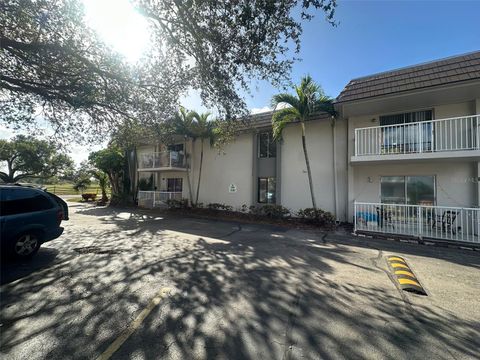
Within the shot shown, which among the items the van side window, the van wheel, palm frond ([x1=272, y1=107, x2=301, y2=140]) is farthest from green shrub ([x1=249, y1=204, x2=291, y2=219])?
the van wheel

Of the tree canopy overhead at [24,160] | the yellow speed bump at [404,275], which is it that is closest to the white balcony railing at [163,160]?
the yellow speed bump at [404,275]

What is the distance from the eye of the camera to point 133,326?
3137 millimetres

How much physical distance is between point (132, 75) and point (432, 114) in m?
13.2

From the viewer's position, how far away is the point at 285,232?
33.7 ft

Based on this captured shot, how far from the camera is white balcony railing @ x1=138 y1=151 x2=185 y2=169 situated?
1823cm

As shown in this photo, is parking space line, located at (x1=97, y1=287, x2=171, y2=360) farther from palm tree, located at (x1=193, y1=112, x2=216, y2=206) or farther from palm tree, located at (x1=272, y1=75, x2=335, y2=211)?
palm tree, located at (x1=193, y1=112, x2=216, y2=206)

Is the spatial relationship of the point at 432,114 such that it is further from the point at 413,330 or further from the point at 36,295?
the point at 36,295

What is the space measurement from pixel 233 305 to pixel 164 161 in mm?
16569

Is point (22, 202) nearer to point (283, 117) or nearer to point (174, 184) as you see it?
point (283, 117)

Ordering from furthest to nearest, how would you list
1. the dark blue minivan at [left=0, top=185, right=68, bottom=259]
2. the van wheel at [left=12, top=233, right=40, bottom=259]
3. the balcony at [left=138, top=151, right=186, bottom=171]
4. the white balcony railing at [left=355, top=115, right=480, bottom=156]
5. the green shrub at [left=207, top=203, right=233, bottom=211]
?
the balcony at [left=138, top=151, right=186, bottom=171] < the green shrub at [left=207, top=203, right=233, bottom=211] < the white balcony railing at [left=355, top=115, right=480, bottom=156] < the van wheel at [left=12, top=233, right=40, bottom=259] < the dark blue minivan at [left=0, top=185, right=68, bottom=259]

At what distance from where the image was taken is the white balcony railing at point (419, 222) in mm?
8695

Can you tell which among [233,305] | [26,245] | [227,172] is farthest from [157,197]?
[233,305]

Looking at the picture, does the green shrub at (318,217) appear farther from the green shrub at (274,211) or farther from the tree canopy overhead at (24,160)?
the tree canopy overhead at (24,160)

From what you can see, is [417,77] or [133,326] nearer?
[133,326]
